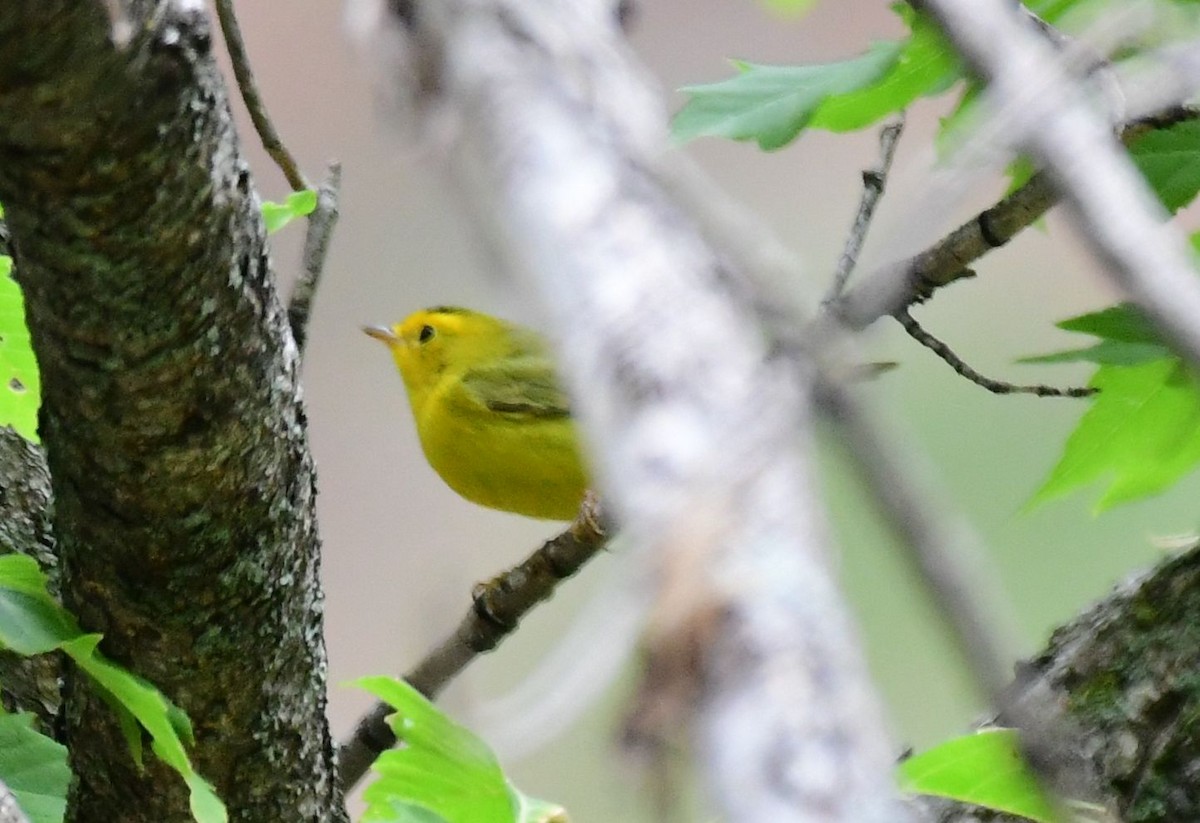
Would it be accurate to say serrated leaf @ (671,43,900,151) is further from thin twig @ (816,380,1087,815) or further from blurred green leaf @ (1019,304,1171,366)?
thin twig @ (816,380,1087,815)

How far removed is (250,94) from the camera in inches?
64.9

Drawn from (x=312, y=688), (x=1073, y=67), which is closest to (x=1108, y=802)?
(x=312, y=688)

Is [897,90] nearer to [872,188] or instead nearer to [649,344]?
[872,188]

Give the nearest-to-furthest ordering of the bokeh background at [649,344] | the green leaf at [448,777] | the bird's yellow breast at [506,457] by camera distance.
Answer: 1. the bokeh background at [649,344]
2. the green leaf at [448,777]
3. the bird's yellow breast at [506,457]

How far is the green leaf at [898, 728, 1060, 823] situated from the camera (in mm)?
884

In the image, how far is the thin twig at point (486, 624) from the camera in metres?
1.61

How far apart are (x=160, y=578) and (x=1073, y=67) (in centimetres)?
88

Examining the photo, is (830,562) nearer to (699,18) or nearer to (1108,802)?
(1108,802)

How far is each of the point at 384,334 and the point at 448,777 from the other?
2.24 m

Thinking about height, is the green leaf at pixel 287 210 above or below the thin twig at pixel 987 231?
above

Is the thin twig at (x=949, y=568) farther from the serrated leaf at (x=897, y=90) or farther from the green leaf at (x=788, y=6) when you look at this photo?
the green leaf at (x=788, y=6)

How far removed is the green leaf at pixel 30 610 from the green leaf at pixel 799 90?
2.00 feet

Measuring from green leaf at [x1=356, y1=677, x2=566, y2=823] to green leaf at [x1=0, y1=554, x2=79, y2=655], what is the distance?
28 centimetres

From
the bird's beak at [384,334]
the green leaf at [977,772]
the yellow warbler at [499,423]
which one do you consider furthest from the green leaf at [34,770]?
the bird's beak at [384,334]
